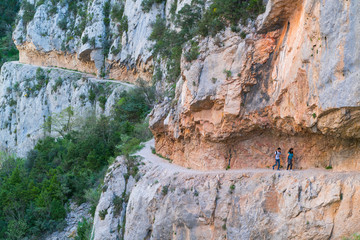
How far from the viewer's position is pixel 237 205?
1605 centimetres

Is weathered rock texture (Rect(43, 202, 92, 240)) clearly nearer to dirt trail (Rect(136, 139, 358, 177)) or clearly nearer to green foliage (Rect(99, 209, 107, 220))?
green foliage (Rect(99, 209, 107, 220))

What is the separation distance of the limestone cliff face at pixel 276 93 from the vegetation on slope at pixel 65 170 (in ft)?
33.8

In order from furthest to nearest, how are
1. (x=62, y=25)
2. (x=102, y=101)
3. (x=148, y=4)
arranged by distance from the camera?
(x=62, y=25) < (x=102, y=101) < (x=148, y=4)

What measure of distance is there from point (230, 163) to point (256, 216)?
13.6ft

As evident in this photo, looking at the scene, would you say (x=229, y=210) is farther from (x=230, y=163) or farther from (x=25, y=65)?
(x=25, y=65)

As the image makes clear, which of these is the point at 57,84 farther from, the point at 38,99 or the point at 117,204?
the point at 117,204

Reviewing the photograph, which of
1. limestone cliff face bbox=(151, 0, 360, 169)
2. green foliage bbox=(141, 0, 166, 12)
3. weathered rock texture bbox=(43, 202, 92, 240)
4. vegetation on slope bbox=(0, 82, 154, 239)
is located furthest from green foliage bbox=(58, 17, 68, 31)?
limestone cliff face bbox=(151, 0, 360, 169)

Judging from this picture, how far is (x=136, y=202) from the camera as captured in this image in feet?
68.7

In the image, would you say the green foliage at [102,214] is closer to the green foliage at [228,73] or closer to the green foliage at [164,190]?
the green foliage at [164,190]

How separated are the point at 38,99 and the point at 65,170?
80.6 ft

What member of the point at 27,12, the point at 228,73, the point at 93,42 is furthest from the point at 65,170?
the point at 27,12

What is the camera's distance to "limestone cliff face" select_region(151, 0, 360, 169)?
12.4m

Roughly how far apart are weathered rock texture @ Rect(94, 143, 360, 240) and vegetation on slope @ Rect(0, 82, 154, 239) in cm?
799

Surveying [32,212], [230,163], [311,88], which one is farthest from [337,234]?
[32,212]
